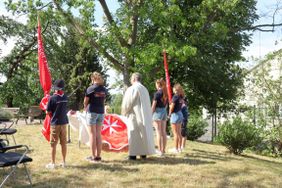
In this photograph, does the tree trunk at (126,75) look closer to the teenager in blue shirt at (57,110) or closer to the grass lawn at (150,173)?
the grass lawn at (150,173)

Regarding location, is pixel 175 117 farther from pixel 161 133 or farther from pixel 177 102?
pixel 161 133

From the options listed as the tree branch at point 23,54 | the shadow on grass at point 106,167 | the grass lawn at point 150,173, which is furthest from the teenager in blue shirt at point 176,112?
the tree branch at point 23,54

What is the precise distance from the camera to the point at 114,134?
34.4ft

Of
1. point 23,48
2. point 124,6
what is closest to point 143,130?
point 124,6

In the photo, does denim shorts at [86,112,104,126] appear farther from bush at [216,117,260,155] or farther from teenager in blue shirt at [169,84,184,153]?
bush at [216,117,260,155]

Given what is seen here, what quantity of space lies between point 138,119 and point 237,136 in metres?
4.03

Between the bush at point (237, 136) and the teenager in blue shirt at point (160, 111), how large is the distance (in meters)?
2.97

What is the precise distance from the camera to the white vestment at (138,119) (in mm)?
8867

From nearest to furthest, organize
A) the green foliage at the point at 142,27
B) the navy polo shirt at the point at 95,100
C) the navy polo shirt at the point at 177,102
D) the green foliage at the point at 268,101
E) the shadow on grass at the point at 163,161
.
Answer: the navy polo shirt at the point at 95,100 → the shadow on grass at the point at 163,161 → the navy polo shirt at the point at 177,102 → the green foliage at the point at 142,27 → the green foliage at the point at 268,101

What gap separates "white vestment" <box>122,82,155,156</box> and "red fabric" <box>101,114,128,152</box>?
1386mm

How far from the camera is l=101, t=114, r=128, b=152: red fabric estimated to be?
10.3 metres

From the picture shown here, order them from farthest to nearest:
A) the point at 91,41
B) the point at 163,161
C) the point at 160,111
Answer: the point at 91,41 → the point at 160,111 → the point at 163,161

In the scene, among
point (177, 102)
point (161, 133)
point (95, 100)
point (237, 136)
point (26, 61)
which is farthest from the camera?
point (26, 61)

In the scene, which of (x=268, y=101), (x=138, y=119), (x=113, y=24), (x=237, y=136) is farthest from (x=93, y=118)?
(x=268, y=101)
